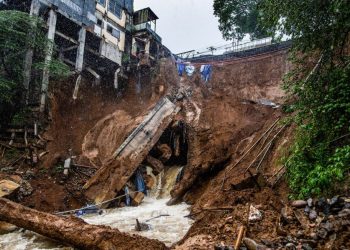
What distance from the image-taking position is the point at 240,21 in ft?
92.5

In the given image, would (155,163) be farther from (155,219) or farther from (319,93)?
(319,93)

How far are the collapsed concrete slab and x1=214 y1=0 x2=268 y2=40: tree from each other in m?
14.1

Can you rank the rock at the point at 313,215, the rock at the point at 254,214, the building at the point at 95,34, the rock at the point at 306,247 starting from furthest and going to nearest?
the building at the point at 95,34 < the rock at the point at 254,214 < the rock at the point at 313,215 < the rock at the point at 306,247

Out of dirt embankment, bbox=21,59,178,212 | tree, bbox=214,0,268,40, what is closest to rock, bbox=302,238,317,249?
dirt embankment, bbox=21,59,178,212

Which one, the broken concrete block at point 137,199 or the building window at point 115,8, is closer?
the broken concrete block at point 137,199

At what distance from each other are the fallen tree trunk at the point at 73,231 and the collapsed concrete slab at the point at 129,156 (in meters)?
4.13

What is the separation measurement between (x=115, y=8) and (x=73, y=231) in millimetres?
23543

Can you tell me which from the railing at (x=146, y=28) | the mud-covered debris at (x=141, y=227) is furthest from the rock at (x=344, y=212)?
the railing at (x=146, y=28)

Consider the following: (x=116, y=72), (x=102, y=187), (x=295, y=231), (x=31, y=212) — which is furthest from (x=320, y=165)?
(x=116, y=72)

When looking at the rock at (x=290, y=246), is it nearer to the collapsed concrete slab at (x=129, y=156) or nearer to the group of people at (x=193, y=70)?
the collapsed concrete slab at (x=129, y=156)

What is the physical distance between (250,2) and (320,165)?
2360cm

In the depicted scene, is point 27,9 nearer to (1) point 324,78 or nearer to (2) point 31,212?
(2) point 31,212

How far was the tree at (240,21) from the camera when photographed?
87.3 ft

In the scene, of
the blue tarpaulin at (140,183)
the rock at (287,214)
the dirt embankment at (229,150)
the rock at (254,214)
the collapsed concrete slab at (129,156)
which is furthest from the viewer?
the blue tarpaulin at (140,183)
